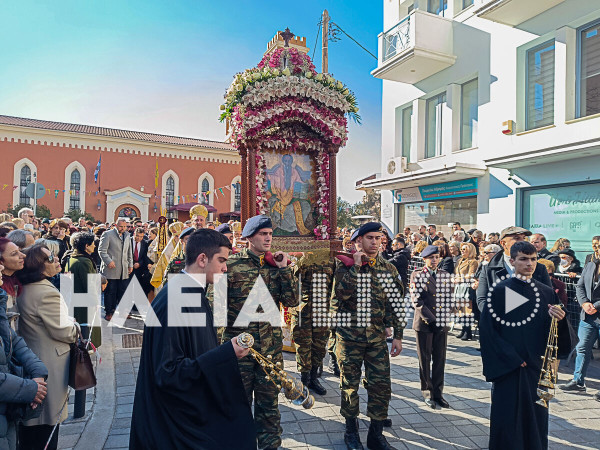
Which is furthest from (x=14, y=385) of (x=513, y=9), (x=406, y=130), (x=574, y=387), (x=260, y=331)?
(x=406, y=130)

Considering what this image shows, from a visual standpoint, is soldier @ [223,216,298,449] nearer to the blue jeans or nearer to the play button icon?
Answer: the play button icon

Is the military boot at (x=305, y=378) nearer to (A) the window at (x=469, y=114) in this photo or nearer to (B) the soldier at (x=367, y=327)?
(B) the soldier at (x=367, y=327)

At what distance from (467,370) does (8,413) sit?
18.8 feet

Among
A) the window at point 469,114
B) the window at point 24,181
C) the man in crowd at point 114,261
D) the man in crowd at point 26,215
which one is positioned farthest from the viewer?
the window at point 24,181

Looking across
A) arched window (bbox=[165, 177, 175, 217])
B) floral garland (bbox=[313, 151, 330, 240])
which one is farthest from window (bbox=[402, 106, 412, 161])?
arched window (bbox=[165, 177, 175, 217])

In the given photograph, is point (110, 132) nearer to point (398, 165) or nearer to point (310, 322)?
point (398, 165)

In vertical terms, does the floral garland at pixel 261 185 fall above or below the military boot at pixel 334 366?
above

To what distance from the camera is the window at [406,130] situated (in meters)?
16.7

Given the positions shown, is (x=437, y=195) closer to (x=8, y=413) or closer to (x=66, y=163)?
(x=8, y=413)

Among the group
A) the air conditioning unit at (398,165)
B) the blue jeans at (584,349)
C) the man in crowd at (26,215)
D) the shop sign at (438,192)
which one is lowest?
the blue jeans at (584,349)

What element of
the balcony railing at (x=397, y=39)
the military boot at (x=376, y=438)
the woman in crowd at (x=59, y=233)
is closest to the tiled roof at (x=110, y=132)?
the balcony railing at (x=397, y=39)

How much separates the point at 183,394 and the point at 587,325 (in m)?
5.65

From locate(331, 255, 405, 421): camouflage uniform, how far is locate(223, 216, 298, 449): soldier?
1.87 feet

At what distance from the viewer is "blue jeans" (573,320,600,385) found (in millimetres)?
5426
